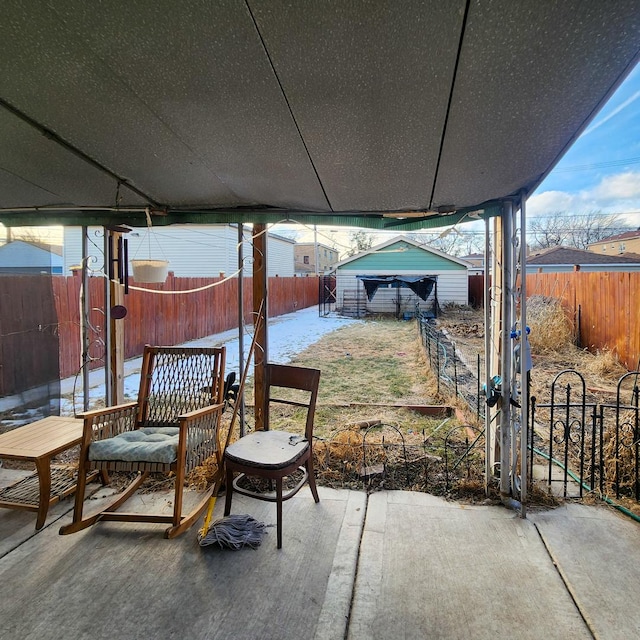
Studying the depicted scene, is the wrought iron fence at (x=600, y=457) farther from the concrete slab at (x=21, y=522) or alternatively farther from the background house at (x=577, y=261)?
the background house at (x=577, y=261)

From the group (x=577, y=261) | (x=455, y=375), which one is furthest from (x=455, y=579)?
(x=577, y=261)

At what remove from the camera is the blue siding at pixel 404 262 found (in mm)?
14883

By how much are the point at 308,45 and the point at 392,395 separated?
4.32 metres

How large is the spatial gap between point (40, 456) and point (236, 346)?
19.0 ft

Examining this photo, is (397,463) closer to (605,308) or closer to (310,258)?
(605,308)

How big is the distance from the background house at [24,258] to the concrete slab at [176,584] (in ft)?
6.92

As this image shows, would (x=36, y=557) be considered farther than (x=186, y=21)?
Yes

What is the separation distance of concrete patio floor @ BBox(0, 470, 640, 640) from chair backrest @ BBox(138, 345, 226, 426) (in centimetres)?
68

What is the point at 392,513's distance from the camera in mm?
2361

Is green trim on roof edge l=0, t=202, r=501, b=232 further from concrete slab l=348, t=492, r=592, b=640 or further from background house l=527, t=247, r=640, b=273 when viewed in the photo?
background house l=527, t=247, r=640, b=273

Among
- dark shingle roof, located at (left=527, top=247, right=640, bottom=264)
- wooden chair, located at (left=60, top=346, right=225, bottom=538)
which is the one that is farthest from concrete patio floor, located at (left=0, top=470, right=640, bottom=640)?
dark shingle roof, located at (left=527, top=247, right=640, bottom=264)

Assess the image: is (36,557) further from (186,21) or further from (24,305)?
(186,21)

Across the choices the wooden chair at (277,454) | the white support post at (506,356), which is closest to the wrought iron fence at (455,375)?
the white support post at (506,356)

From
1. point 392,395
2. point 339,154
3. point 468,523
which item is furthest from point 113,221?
point 392,395
